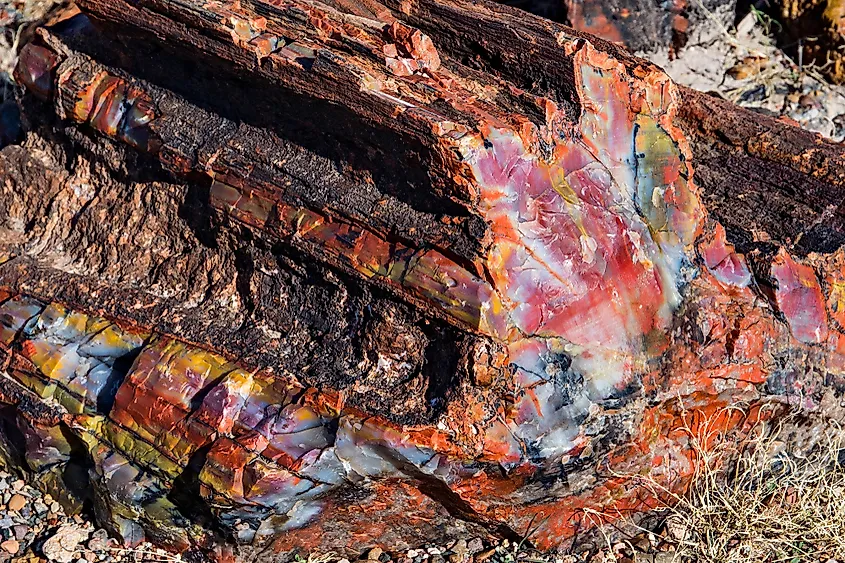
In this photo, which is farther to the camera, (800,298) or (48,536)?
(48,536)

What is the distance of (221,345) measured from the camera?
337 cm

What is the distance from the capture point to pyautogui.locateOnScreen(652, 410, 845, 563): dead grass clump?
11.5 feet

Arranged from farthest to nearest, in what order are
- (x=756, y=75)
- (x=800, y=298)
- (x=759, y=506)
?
(x=756, y=75), (x=759, y=506), (x=800, y=298)

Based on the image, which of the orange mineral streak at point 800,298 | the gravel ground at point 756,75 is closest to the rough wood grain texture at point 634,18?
the gravel ground at point 756,75

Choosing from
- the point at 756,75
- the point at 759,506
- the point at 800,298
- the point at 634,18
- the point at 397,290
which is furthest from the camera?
the point at 756,75

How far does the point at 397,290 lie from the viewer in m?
3.06

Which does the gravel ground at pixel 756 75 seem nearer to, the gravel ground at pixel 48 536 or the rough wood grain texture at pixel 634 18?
the rough wood grain texture at pixel 634 18

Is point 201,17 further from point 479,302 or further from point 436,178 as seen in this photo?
point 479,302

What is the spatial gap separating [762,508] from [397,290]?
1488mm

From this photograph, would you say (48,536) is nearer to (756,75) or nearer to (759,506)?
(759,506)

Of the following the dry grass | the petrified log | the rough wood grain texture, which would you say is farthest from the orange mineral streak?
the rough wood grain texture

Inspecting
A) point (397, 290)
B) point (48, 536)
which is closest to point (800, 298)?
point (397, 290)

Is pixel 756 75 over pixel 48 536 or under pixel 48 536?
over

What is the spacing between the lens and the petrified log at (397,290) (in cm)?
306
